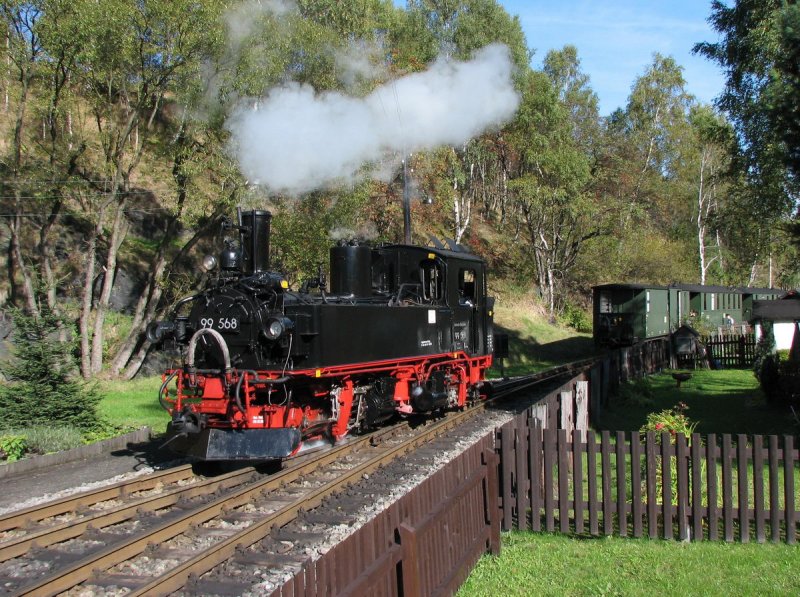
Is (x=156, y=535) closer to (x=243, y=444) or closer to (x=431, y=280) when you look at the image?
(x=243, y=444)

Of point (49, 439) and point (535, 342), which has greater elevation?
point (535, 342)

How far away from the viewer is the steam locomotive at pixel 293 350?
330 inches

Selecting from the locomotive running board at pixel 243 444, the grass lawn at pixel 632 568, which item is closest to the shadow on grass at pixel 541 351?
the locomotive running board at pixel 243 444

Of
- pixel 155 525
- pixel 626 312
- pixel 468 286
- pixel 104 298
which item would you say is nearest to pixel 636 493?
pixel 155 525

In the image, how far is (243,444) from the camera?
815 cm

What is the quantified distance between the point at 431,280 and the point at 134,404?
7699mm

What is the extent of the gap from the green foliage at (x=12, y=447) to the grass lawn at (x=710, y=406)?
934 centimetres

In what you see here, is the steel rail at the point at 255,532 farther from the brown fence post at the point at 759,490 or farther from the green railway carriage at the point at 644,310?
the green railway carriage at the point at 644,310

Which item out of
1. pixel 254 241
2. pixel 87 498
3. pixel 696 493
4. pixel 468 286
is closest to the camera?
pixel 696 493

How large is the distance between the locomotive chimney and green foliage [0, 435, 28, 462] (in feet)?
14.5

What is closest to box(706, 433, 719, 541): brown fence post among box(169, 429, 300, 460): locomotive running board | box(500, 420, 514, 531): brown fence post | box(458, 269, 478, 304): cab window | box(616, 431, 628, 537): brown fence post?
box(616, 431, 628, 537): brown fence post

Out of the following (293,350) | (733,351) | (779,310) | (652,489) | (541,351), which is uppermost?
(779,310)

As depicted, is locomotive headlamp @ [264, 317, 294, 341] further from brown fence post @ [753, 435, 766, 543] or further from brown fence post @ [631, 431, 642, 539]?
brown fence post @ [753, 435, 766, 543]

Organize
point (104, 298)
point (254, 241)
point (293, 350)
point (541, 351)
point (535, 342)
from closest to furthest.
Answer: point (293, 350) → point (254, 241) → point (104, 298) → point (541, 351) → point (535, 342)
